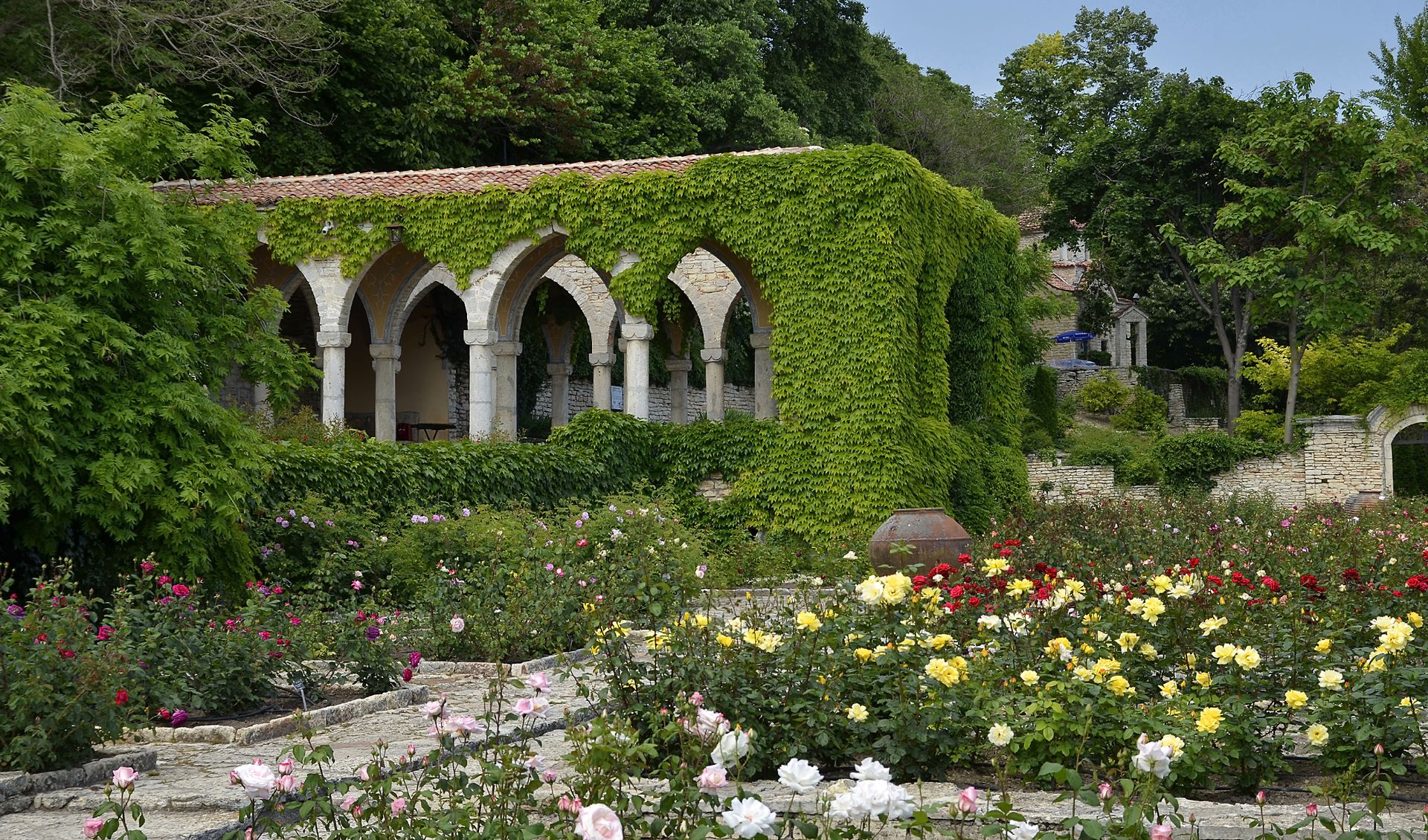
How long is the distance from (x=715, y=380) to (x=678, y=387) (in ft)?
4.34

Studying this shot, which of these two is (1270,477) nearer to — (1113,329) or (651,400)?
(651,400)

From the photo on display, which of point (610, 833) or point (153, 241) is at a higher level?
point (153, 241)

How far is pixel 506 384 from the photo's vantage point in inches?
769

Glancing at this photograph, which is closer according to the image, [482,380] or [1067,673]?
[1067,673]

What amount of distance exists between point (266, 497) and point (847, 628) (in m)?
7.61

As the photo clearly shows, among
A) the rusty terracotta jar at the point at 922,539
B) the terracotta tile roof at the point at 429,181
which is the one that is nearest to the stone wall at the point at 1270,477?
the terracotta tile roof at the point at 429,181

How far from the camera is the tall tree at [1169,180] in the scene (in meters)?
32.1

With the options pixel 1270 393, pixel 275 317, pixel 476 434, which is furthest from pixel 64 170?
pixel 1270 393

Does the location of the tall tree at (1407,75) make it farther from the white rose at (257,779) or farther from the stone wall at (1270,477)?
the white rose at (257,779)

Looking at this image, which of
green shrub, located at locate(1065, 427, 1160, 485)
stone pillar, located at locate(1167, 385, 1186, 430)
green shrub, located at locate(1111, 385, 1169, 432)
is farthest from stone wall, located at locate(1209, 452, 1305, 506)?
stone pillar, located at locate(1167, 385, 1186, 430)

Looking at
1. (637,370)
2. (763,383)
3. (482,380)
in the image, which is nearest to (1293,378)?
(763,383)

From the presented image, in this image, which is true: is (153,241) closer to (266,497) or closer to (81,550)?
(81,550)

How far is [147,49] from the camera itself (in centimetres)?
1861

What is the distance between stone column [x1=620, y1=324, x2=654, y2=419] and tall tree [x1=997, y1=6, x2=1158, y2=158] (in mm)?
25239
